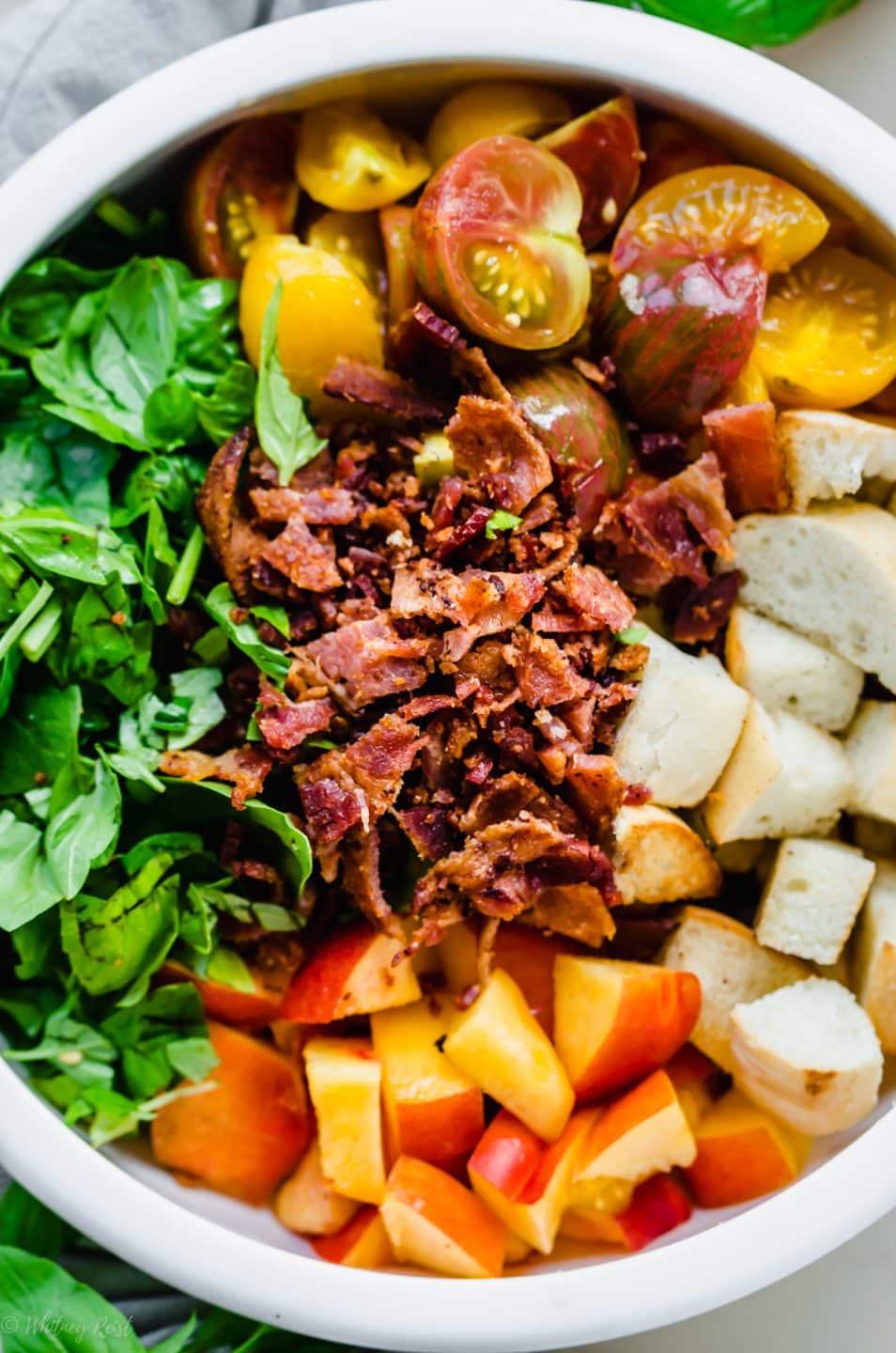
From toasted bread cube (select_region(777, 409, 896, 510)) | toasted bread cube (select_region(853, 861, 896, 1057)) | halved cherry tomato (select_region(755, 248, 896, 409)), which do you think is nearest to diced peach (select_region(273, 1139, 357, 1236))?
toasted bread cube (select_region(853, 861, 896, 1057))

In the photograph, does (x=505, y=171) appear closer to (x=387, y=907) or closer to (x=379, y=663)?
(x=379, y=663)

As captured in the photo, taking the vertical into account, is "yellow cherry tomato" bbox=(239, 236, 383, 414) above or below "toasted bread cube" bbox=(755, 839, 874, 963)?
above

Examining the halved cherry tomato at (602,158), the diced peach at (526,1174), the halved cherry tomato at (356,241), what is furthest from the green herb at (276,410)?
the diced peach at (526,1174)

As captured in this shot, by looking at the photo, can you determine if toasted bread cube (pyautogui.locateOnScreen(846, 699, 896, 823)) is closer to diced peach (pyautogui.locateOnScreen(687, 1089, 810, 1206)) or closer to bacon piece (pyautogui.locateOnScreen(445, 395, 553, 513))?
diced peach (pyautogui.locateOnScreen(687, 1089, 810, 1206))

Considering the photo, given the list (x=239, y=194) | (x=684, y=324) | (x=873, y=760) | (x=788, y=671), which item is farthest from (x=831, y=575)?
(x=239, y=194)

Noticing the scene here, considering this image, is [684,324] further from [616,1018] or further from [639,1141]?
[639,1141]

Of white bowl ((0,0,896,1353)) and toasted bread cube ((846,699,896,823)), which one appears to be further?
toasted bread cube ((846,699,896,823))

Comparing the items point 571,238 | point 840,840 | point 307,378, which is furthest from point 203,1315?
point 571,238
